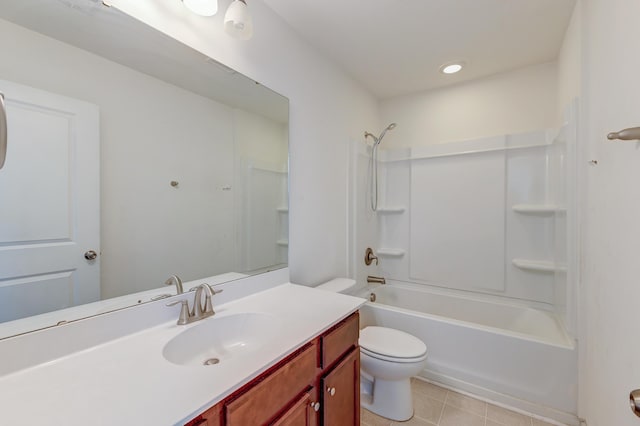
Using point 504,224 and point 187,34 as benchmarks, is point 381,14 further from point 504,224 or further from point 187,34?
point 504,224

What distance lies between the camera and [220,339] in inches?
43.2

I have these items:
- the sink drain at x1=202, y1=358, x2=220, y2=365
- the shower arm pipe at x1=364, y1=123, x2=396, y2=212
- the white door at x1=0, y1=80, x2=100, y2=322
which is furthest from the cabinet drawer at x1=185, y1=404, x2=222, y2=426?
the shower arm pipe at x1=364, y1=123, x2=396, y2=212

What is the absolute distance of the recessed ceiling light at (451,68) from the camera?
7.20 feet

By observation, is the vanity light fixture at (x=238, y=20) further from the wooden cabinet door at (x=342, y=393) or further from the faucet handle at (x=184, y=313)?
the wooden cabinet door at (x=342, y=393)

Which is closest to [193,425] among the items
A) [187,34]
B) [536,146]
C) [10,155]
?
[10,155]

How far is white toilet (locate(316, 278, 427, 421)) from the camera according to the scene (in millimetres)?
1573

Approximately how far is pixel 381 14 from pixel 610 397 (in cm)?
209

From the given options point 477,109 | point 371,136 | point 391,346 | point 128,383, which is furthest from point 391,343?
point 477,109

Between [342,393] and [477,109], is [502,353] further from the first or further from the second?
[477,109]

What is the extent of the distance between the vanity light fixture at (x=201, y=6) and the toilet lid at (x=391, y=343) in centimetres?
190

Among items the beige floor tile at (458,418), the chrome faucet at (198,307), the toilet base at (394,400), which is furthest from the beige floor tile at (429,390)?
the chrome faucet at (198,307)

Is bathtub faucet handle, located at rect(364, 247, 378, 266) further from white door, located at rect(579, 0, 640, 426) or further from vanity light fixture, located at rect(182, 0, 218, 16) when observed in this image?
vanity light fixture, located at rect(182, 0, 218, 16)

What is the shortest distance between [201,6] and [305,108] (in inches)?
34.0

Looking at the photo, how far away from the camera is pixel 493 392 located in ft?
5.81
